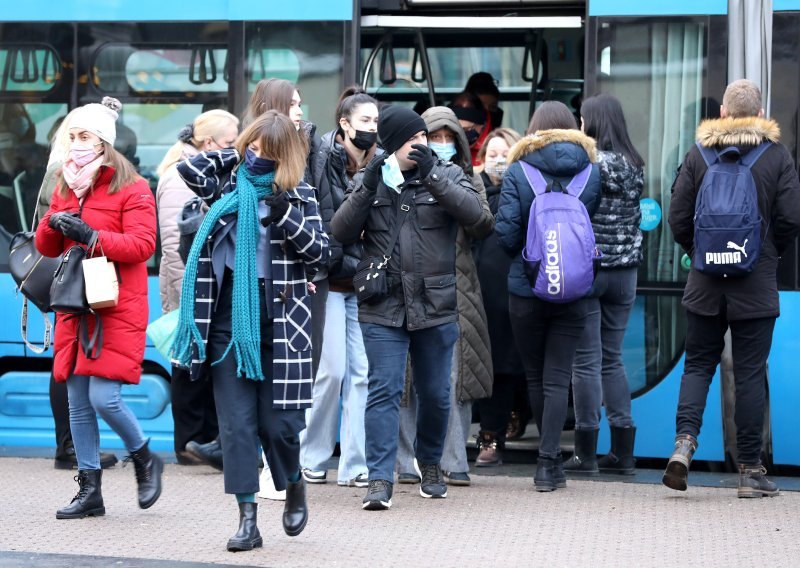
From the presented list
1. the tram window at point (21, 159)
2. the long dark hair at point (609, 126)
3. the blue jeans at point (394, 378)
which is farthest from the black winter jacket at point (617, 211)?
the tram window at point (21, 159)

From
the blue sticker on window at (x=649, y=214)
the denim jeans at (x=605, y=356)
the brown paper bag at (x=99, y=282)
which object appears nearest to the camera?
the brown paper bag at (x=99, y=282)

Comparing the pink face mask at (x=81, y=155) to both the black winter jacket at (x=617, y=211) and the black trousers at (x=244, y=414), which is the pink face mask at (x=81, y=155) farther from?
the black winter jacket at (x=617, y=211)

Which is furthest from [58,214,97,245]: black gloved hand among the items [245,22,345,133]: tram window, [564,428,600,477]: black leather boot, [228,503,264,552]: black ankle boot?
[564,428,600,477]: black leather boot

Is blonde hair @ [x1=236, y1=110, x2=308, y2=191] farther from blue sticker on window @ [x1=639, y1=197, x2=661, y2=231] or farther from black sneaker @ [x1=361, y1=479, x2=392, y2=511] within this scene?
blue sticker on window @ [x1=639, y1=197, x2=661, y2=231]

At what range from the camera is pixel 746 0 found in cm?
743

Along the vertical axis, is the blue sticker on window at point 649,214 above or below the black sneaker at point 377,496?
above

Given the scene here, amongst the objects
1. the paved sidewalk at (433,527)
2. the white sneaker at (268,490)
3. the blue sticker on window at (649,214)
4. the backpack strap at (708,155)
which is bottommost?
the paved sidewalk at (433,527)

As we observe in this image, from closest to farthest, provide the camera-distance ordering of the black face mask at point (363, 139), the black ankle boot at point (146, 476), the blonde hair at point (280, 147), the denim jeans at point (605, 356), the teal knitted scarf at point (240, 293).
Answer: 1. the teal knitted scarf at point (240, 293)
2. the blonde hair at point (280, 147)
3. the black ankle boot at point (146, 476)
4. the black face mask at point (363, 139)
5. the denim jeans at point (605, 356)

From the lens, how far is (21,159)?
27.2 ft

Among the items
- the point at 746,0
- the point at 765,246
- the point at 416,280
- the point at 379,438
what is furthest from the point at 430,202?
the point at 746,0

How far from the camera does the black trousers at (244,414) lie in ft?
18.5

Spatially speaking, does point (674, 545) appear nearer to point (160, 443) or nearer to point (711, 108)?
point (711, 108)

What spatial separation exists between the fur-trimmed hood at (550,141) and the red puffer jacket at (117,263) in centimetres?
181

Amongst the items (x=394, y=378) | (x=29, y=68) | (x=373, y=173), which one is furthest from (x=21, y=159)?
(x=394, y=378)
